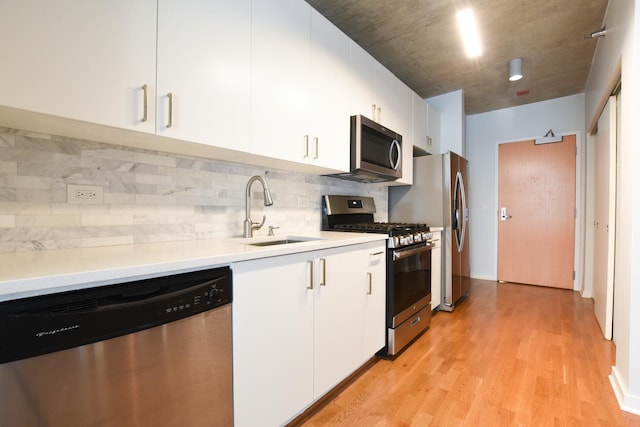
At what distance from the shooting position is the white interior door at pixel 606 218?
2340mm

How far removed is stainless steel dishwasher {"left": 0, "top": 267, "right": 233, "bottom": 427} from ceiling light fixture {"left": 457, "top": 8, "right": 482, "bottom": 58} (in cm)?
258

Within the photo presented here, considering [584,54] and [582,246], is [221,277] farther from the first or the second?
[582,246]

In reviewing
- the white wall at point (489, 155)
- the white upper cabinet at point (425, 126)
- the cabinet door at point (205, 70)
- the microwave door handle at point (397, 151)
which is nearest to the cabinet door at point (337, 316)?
the cabinet door at point (205, 70)

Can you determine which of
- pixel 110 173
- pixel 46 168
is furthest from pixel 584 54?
pixel 46 168

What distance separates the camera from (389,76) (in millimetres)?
2670

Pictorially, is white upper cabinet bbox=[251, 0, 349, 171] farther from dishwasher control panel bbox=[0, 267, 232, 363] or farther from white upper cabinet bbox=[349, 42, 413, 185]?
dishwasher control panel bbox=[0, 267, 232, 363]

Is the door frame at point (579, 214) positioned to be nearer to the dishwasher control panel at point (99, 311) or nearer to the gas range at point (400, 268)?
the gas range at point (400, 268)

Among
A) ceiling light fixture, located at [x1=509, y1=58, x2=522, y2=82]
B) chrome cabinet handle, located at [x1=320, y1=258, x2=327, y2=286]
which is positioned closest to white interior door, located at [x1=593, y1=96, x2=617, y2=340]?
ceiling light fixture, located at [x1=509, y1=58, x2=522, y2=82]

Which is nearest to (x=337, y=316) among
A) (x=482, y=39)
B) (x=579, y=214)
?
(x=482, y=39)

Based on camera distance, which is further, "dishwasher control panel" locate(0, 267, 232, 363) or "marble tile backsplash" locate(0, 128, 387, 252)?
"marble tile backsplash" locate(0, 128, 387, 252)

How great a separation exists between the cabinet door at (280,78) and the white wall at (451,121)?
2.55 m

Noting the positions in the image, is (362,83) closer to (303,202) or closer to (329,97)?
(329,97)

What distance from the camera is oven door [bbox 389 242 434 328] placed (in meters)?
2.05

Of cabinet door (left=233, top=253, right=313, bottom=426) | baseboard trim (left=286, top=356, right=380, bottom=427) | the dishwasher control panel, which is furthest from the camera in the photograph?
baseboard trim (left=286, top=356, right=380, bottom=427)
